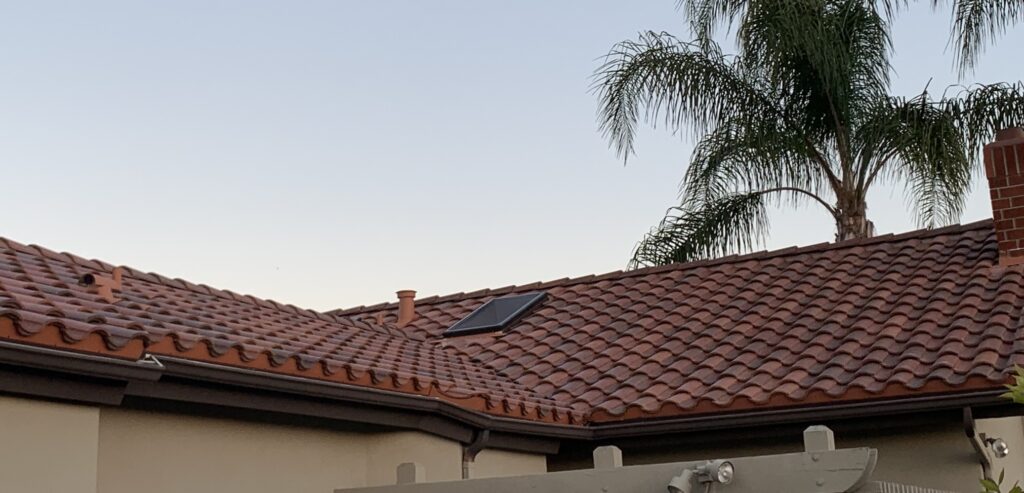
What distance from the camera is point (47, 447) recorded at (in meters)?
6.53

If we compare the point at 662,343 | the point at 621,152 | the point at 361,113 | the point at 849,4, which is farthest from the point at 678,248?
the point at 662,343

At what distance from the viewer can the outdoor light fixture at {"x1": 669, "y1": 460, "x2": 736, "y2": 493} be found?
7168 mm

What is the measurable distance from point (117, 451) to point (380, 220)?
14.6 m

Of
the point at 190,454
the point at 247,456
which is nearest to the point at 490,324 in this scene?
the point at 247,456

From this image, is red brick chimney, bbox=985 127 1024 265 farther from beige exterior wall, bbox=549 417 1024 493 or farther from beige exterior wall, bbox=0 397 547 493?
beige exterior wall, bbox=0 397 547 493

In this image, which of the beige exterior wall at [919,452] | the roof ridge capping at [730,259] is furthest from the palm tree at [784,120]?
the beige exterior wall at [919,452]

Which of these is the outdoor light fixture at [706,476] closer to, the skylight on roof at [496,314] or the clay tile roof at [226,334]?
the clay tile roof at [226,334]

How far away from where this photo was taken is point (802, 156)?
19.7 metres

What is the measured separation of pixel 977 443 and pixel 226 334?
5737 mm

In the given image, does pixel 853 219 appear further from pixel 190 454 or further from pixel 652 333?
pixel 190 454

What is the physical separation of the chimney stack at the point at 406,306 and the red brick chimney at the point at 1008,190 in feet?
21.9

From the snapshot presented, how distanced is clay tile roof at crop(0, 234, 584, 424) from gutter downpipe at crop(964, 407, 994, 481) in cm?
314

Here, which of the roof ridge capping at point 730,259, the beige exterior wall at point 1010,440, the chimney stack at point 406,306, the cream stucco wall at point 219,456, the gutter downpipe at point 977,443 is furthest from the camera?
the chimney stack at point 406,306

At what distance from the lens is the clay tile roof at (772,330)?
10.6 metres
